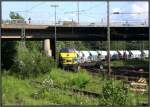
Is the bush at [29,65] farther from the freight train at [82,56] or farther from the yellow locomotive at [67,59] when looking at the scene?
the yellow locomotive at [67,59]

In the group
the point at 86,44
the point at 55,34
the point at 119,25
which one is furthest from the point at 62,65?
the point at 86,44

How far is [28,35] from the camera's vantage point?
2616 inches

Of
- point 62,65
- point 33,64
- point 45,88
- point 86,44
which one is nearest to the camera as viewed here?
point 45,88

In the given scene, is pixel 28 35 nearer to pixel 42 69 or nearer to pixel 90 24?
pixel 90 24

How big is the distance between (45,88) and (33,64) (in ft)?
52.6

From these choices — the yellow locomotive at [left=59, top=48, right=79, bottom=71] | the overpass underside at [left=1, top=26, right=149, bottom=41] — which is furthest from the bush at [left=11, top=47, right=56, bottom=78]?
the overpass underside at [left=1, top=26, right=149, bottom=41]

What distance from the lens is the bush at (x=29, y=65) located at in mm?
31578

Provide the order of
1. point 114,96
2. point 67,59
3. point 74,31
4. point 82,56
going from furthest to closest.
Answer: point 82,56 → point 74,31 → point 67,59 → point 114,96

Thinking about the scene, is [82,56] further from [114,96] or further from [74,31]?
[114,96]

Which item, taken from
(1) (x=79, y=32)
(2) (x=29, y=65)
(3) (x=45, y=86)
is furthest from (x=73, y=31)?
(3) (x=45, y=86)

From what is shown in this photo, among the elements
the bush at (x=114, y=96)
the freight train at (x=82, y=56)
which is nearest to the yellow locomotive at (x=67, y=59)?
the freight train at (x=82, y=56)

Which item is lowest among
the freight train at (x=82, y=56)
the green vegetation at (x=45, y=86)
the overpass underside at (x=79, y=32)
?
the freight train at (x=82, y=56)

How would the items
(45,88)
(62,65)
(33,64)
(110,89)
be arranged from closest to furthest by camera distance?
(110,89)
(45,88)
(33,64)
(62,65)

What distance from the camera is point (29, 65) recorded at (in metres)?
34.0
